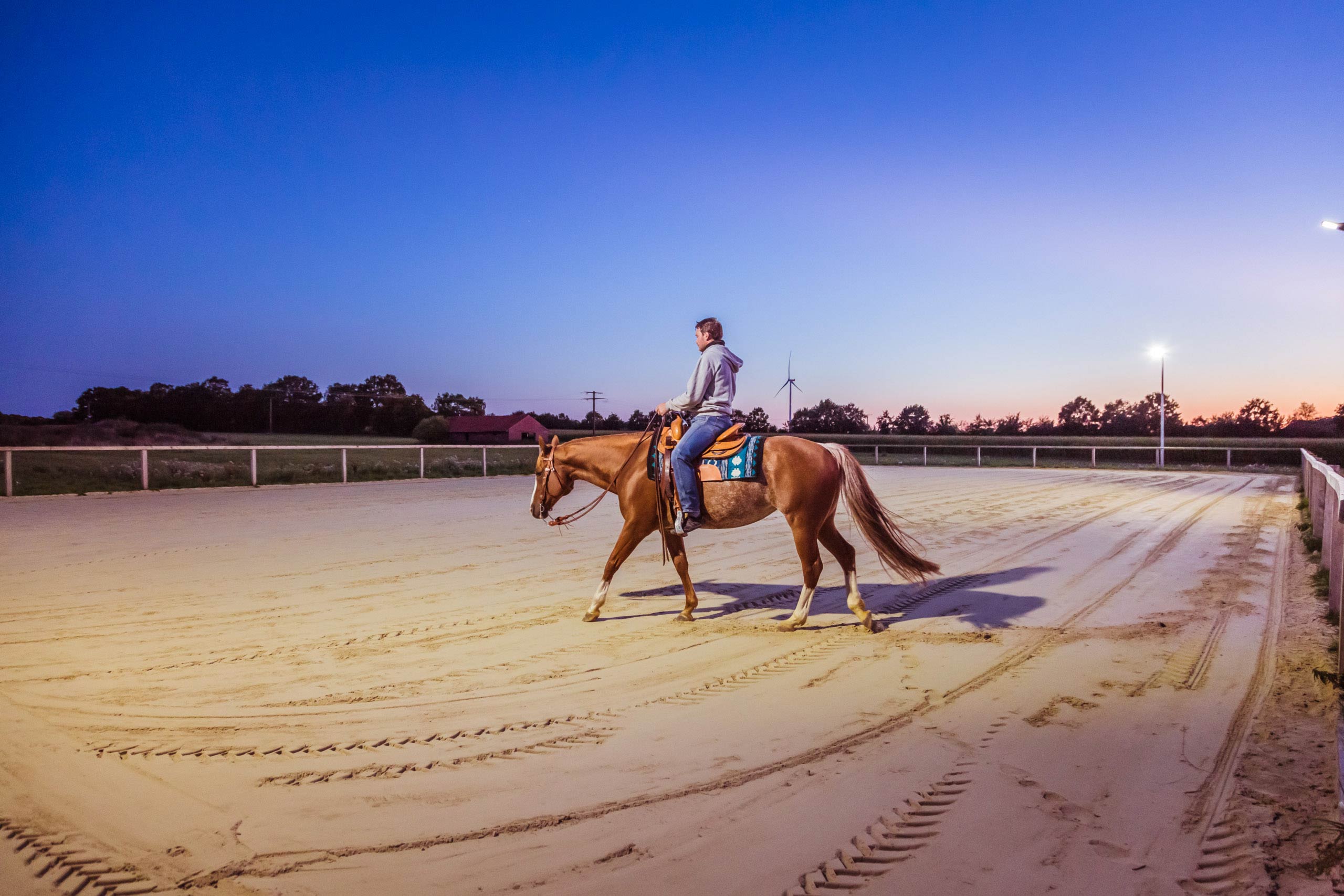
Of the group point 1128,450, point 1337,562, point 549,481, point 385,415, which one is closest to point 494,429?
point 385,415

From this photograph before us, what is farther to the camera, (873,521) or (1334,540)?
(873,521)

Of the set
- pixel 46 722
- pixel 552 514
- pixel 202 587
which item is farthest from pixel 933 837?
pixel 552 514

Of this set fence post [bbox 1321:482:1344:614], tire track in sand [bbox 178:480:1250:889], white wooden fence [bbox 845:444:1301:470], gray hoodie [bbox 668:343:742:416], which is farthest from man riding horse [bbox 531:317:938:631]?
white wooden fence [bbox 845:444:1301:470]

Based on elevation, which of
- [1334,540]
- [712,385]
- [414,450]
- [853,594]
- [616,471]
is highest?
[712,385]

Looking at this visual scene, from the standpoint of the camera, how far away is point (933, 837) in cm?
264

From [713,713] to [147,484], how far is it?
20.3 metres

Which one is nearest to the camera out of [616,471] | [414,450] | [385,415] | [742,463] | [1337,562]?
[1337,562]

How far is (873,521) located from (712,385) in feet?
5.99

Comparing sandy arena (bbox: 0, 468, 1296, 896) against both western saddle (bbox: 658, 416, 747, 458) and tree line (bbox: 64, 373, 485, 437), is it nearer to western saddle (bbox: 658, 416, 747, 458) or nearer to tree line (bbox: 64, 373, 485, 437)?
western saddle (bbox: 658, 416, 747, 458)

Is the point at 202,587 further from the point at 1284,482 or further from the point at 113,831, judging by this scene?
the point at 1284,482

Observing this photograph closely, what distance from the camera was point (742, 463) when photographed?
19.8 feet

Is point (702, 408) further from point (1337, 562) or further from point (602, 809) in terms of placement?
point (1337, 562)

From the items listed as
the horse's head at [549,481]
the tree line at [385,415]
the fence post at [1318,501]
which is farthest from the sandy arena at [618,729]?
the tree line at [385,415]

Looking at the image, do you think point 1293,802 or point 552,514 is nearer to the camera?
point 1293,802
